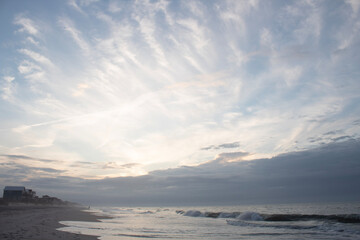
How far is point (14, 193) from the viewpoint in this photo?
97.4 m

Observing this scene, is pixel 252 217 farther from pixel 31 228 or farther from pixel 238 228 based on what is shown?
pixel 31 228

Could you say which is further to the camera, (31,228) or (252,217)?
(252,217)

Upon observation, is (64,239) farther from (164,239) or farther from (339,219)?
(339,219)

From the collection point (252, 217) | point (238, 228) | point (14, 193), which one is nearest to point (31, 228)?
point (238, 228)

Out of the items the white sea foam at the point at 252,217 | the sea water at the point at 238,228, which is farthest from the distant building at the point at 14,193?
the white sea foam at the point at 252,217

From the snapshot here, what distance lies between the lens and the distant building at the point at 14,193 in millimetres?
96100

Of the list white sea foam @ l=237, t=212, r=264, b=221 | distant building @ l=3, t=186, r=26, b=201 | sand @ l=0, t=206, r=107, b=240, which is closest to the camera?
sand @ l=0, t=206, r=107, b=240

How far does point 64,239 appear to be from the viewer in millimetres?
13969

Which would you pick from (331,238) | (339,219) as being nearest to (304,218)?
(339,219)

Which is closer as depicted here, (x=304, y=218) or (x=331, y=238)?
(x=331, y=238)

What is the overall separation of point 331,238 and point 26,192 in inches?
4748

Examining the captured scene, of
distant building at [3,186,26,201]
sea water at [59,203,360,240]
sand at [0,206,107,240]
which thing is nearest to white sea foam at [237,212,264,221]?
sea water at [59,203,360,240]

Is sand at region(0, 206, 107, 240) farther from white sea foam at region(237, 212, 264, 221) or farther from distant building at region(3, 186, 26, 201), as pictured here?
distant building at region(3, 186, 26, 201)

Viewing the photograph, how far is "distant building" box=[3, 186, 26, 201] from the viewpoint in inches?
3783
